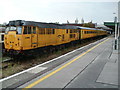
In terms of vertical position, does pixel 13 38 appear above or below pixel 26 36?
below

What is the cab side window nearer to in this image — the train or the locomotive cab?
the train

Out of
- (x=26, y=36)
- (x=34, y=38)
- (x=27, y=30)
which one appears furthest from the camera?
(x=34, y=38)

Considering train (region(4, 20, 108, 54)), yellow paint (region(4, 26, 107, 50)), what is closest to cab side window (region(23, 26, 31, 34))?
train (region(4, 20, 108, 54))

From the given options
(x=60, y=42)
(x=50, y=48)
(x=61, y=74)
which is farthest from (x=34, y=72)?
(x=60, y=42)

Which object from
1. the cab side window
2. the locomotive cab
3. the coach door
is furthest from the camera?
the coach door

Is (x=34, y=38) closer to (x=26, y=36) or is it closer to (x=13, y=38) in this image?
(x=26, y=36)

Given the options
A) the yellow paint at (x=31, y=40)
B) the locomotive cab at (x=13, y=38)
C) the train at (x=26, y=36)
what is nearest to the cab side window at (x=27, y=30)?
the train at (x=26, y=36)

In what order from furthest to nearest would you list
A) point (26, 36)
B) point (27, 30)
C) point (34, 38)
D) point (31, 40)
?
point (34, 38) < point (31, 40) < point (27, 30) < point (26, 36)

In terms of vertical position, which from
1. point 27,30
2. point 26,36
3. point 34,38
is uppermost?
point 27,30

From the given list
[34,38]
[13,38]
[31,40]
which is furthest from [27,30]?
[13,38]

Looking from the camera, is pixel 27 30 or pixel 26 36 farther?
pixel 27 30

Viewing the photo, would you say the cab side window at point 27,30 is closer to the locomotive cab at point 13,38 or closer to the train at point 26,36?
the train at point 26,36

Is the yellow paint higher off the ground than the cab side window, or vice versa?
the cab side window

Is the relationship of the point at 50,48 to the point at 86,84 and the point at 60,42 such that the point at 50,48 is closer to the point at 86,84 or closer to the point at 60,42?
the point at 60,42
